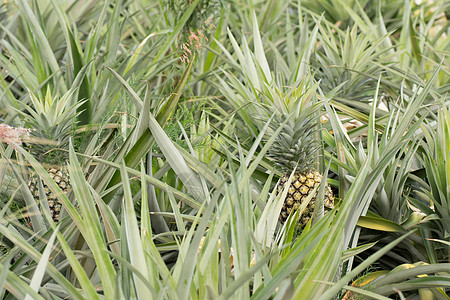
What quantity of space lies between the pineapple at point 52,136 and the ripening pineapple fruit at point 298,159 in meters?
0.38

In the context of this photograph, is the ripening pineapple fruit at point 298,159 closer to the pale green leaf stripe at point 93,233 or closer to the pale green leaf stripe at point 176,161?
the pale green leaf stripe at point 176,161

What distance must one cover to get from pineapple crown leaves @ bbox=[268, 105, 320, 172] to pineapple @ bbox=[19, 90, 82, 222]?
37 cm

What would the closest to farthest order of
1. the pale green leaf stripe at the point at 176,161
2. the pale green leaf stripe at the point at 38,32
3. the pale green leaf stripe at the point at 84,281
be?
1. the pale green leaf stripe at the point at 84,281
2. the pale green leaf stripe at the point at 176,161
3. the pale green leaf stripe at the point at 38,32

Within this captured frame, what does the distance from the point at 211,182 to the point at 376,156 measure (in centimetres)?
29

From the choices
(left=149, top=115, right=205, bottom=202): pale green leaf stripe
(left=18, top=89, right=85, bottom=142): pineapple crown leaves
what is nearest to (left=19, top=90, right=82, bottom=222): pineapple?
(left=18, top=89, right=85, bottom=142): pineapple crown leaves

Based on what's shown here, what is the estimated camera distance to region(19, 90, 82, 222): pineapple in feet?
2.79

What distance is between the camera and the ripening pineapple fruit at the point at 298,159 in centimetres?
83

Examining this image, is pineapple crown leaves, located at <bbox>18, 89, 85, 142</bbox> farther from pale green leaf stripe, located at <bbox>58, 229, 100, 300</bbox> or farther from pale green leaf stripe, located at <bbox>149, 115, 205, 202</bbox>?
pale green leaf stripe, located at <bbox>58, 229, 100, 300</bbox>

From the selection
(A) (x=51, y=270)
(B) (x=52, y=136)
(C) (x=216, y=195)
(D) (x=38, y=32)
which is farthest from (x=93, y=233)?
(D) (x=38, y=32)

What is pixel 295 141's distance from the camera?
2.75ft

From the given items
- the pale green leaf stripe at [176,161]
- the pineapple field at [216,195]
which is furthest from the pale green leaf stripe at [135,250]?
the pale green leaf stripe at [176,161]

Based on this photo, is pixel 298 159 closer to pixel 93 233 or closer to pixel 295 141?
pixel 295 141

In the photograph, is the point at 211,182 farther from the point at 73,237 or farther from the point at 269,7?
the point at 269,7

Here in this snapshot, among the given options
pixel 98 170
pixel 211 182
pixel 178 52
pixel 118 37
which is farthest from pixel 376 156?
pixel 118 37
